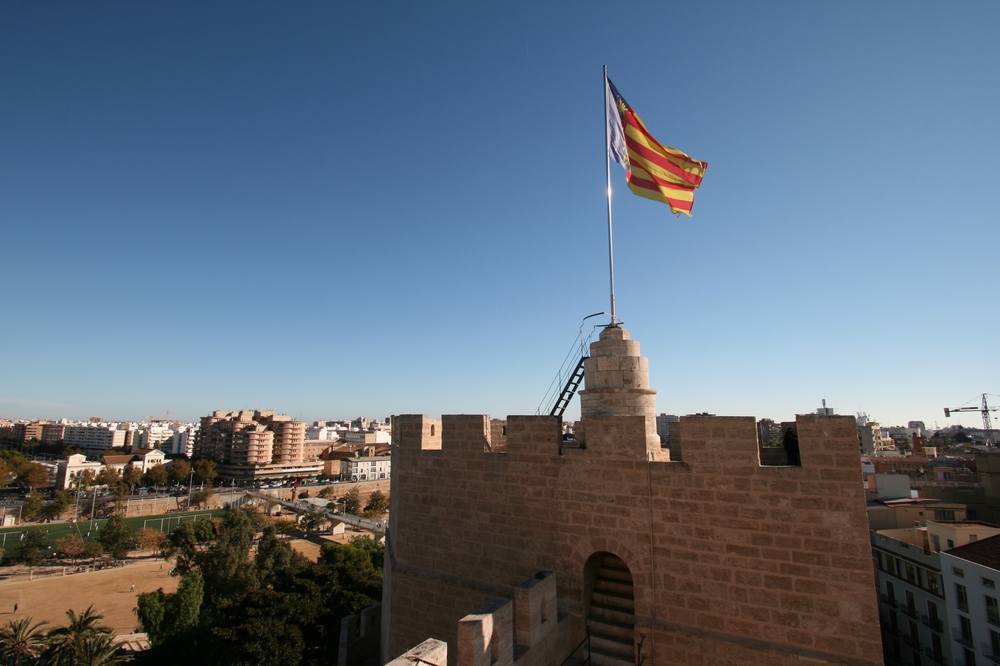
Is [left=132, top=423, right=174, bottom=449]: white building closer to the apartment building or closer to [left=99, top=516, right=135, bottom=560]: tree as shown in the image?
the apartment building

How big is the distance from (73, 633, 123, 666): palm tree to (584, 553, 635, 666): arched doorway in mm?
24104

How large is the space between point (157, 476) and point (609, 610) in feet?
324

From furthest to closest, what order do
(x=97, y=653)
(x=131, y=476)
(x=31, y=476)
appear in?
(x=131, y=476)
(x=31, y=476)
(x=97, y=653)

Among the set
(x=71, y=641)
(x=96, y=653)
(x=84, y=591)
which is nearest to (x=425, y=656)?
(x=96, y=653)

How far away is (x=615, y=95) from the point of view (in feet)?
30.4

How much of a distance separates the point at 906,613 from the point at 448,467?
29795 mm

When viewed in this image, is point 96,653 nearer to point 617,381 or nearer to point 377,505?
point 617,381

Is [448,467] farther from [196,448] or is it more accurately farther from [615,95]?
[196,448]

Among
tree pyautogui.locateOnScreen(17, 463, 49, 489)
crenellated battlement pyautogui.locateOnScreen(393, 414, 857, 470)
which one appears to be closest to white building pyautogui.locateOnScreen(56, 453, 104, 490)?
tree pyautogui.locateOnScreen(17, 463, 49, 489)

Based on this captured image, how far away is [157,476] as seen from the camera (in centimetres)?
8212

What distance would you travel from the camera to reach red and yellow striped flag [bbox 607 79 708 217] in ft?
Answer: 28.5

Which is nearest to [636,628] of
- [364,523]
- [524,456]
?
[524,456]

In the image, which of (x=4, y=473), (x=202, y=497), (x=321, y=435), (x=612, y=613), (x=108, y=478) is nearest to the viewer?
(x=612, y=613)

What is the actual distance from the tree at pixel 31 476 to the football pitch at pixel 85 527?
22.2m
